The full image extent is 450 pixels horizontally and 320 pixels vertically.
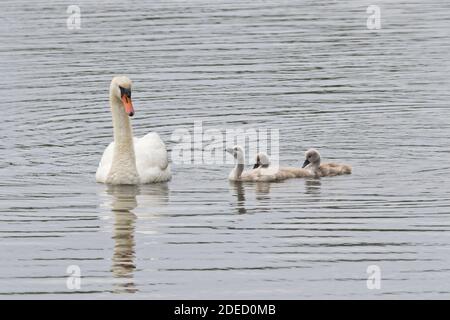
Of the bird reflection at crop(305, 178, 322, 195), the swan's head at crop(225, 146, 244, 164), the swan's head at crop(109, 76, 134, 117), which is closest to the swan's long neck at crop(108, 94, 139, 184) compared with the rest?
the swan's head at crop(109, 76, 134, 117)

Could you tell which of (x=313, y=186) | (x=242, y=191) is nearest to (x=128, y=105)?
(x=242, y=191)

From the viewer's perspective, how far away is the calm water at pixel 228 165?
48.4 feet

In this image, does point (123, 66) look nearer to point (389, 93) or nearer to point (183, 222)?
point (389, 93)

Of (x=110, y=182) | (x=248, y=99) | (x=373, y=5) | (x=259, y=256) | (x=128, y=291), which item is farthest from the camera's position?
(x=373, y=5)

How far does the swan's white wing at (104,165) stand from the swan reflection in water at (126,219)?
0.22 m

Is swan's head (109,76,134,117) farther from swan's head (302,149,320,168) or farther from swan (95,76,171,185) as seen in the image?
swan's head (302,149,320,168)

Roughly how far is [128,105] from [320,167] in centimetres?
286

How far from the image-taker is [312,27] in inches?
1448

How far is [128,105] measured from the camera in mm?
20266

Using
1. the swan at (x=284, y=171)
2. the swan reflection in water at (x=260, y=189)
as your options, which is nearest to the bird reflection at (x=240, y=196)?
the swan reflection in water at (x=260, y=189)

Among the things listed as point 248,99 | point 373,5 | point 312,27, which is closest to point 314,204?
point 248,99

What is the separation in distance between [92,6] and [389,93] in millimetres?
18256

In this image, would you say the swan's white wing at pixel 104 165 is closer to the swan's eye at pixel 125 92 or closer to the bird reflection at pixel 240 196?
the swan's eye at pixel 125 92

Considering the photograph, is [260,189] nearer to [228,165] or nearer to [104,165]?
[228,165]
